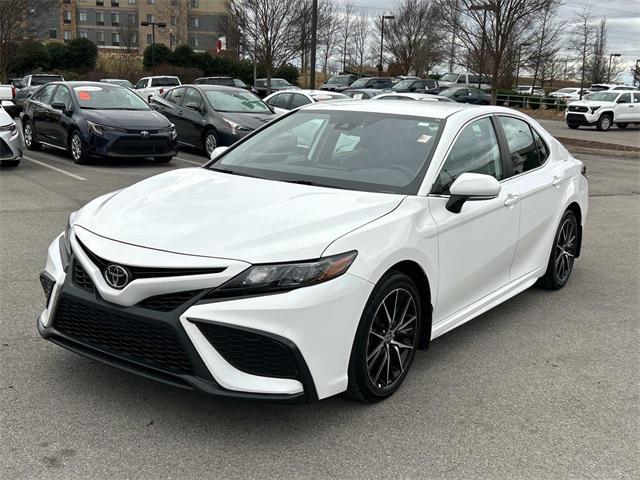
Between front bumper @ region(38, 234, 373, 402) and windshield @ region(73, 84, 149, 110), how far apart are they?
1057cm

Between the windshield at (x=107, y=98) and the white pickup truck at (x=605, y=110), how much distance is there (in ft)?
68.6

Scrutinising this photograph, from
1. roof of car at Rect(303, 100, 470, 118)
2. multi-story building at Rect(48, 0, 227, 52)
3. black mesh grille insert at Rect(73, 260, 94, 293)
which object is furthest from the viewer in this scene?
multi-story building at Rect(48, 0, 227, 52)

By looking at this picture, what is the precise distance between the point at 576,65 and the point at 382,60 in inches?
992

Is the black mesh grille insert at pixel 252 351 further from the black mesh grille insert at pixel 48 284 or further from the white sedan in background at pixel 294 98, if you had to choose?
the white sedan in background at pixel 294 98

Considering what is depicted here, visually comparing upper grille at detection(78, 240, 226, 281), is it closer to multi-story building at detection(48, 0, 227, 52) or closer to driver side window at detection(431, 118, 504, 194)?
driver side window at detection(431, 118, 504, 194)

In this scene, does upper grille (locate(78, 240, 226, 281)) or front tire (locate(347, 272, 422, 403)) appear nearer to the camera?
upper grille (locate(78, 240, 226, 281))

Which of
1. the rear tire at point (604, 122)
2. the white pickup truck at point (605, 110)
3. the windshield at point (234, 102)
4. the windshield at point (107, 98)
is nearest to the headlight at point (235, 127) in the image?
the windshield at point (234, 102)

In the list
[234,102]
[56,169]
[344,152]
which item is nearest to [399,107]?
[344,152]

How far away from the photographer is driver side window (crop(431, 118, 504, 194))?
13.5ft

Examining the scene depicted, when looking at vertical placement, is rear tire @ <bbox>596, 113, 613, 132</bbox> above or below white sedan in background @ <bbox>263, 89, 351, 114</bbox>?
below

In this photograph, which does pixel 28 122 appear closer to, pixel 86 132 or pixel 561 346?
pixel 86 132

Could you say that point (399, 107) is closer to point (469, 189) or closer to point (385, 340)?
point (469, 189)

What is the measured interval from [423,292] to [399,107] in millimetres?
1515

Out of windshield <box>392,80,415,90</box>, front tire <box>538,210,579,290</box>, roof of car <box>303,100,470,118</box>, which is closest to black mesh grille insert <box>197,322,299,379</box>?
roof of car <box>303,100,470,118</box>
